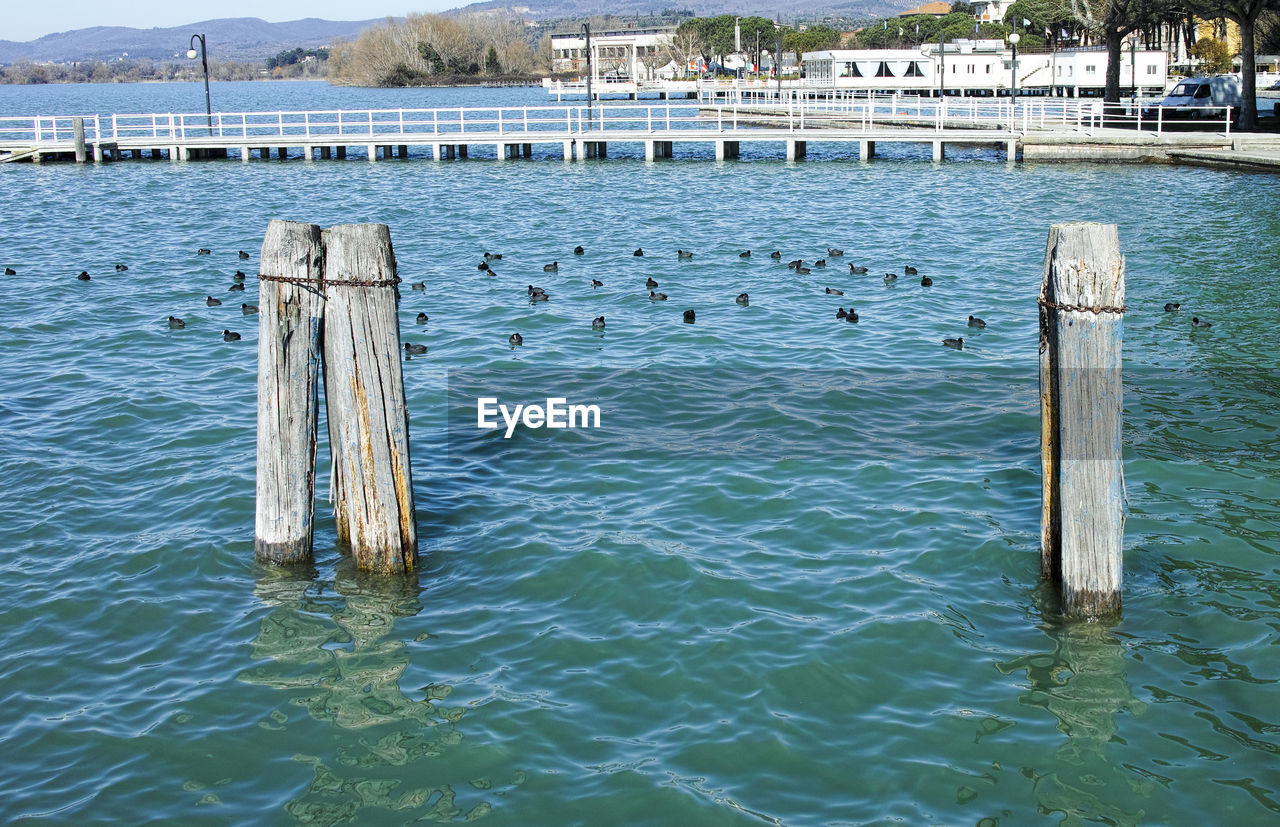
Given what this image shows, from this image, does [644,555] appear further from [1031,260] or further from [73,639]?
[1031,260]

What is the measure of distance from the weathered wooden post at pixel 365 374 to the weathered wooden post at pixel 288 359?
0.47 feet

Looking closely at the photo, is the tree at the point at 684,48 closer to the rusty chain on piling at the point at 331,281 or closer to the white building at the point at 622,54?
the white building at the point at 622,54

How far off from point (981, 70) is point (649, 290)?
232ft

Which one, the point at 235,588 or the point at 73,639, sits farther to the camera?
the point at 235,588

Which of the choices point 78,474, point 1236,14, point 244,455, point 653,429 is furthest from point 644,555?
point 1236,14

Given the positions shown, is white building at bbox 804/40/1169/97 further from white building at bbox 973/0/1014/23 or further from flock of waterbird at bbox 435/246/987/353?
white building at bbox 973/0/1014/23

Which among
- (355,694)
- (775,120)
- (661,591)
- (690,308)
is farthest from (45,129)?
(355,694)

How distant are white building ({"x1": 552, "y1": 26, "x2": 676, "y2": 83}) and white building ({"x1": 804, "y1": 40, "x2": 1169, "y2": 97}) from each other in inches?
2510

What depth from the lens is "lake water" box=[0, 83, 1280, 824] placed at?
239 inches

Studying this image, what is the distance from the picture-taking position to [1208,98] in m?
45.6

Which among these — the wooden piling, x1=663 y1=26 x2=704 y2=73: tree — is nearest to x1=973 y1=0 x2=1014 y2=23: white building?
x1=663 y1=26 x2=704 y2=73: tree

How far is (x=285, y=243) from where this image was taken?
24.6 ft

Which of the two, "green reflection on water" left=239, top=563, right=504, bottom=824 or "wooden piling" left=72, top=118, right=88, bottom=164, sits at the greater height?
"wooden piling" left=72, top=118, right=88, bottom=164

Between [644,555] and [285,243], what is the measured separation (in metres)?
3.26
